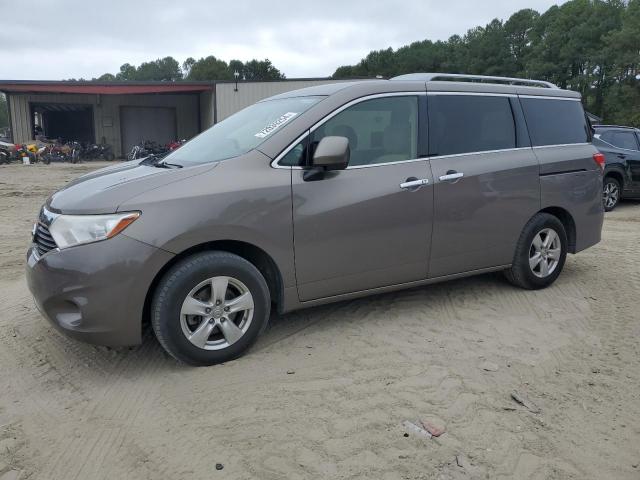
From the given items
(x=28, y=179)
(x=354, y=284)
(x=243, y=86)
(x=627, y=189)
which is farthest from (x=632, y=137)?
(x=243, y=86)

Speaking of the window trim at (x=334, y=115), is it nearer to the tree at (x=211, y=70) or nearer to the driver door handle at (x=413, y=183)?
the driver door handle at (x=413, y=183)

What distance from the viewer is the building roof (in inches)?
984

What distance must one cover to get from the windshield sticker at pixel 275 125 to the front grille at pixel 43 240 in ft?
4.96

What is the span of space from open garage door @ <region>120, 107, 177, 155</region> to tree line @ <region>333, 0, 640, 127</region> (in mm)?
31892

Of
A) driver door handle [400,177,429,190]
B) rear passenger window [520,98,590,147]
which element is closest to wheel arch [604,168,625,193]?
rear passenger window [520,98,590,147]

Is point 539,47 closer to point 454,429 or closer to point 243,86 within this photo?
→ point 243,86

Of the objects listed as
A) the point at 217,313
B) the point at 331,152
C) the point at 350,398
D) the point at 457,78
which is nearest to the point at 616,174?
the point at 457,78

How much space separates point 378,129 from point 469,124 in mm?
947

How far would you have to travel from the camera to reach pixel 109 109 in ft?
91.8

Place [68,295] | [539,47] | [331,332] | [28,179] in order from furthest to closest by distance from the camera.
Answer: [539,47], [28,179], [331,332], [68,295]

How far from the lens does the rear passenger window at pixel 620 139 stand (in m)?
10.6

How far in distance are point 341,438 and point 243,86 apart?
24.2 m

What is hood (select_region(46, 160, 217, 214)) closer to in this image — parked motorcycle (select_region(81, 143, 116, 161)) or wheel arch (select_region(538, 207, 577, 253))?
wheel arch (select_region(538, 207, 577, 253))

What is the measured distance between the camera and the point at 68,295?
10.1 ft
